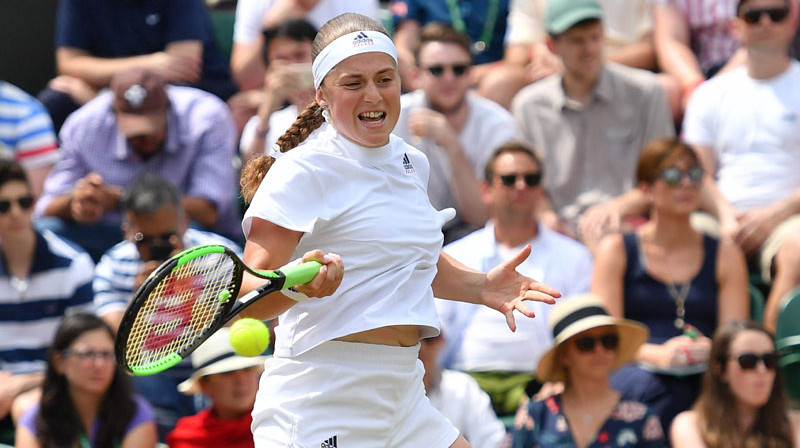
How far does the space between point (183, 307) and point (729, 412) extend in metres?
2.97

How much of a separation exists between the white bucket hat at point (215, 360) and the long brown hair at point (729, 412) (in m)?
1.90

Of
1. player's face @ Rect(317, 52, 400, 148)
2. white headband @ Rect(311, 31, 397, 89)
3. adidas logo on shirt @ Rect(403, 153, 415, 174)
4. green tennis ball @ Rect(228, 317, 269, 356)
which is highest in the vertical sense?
white headband @ Rect(311, 31, 397, 89)

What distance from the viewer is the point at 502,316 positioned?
19.1 ft

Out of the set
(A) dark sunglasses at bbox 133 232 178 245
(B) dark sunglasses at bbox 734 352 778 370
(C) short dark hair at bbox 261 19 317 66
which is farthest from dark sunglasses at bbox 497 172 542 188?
(A) dark sunglasses at bbox 133 232 178 245

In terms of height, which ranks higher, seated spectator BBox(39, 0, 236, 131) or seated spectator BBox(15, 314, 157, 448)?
seated spectator BBox(39, 0, 236, 131)

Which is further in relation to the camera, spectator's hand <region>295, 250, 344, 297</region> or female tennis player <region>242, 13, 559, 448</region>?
female tennis player <region>242, 13, 559, 448</region>

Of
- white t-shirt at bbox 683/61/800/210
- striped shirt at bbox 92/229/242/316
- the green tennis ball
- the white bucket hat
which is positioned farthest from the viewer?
white t-shirt at bbox 683/61/800/210

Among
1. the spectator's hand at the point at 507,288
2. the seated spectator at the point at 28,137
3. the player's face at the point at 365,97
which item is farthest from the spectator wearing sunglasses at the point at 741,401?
the seated spectator at the point at 28,137

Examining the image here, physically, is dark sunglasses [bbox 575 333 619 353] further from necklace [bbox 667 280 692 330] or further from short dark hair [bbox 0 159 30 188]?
short dark hair [bbox 0 159 30 188]

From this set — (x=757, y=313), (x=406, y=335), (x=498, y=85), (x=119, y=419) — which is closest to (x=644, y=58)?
(x=498, y=85)

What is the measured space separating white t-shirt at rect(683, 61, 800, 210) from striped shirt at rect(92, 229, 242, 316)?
2.60m

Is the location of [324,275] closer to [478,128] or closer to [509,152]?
[509,152]

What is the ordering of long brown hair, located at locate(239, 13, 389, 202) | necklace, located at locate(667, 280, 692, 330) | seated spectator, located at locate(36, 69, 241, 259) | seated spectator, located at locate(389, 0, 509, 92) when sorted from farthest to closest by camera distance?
1. seated spectator, located at locate(389, 0, 509, 92)
2. seated spectator, located at locate(36, 69, 241, 259)
3. necklace, located at locate(667, 280, 692, 330)
4. long brown hair, located at locate(239, 13, 389, 202)

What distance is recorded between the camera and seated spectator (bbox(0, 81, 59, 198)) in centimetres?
687
